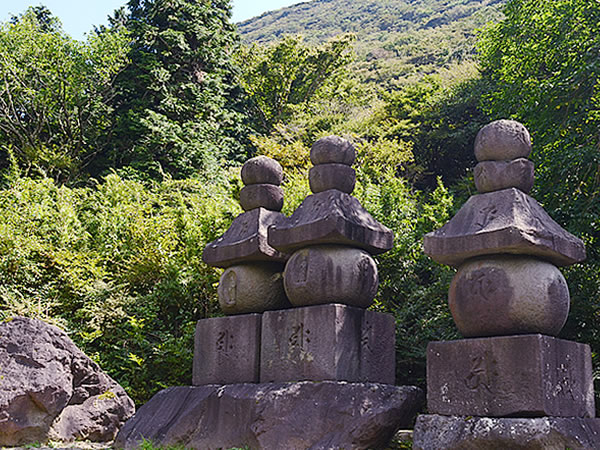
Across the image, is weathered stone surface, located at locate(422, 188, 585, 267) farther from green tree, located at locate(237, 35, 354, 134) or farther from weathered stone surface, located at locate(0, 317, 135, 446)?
green tree, located at locate(237, 35, 354, 134)

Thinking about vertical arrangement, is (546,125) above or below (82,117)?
below

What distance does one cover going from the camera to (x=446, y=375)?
4.18 meters

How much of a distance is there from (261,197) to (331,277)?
55.4 inches

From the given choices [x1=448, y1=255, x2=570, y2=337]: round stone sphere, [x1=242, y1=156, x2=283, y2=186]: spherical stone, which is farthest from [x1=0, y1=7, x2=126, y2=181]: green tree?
[x1=448, y1=255, x2=570, y2=337]: round stone sphere

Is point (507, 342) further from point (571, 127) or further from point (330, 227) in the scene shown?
point (571, 127)

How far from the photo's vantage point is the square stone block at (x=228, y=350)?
5.44 meters

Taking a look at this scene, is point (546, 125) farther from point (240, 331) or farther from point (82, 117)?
point (82, 117)

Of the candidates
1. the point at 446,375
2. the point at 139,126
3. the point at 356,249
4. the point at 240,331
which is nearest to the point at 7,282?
the point at 240,331

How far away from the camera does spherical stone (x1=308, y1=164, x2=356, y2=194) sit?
5410mm

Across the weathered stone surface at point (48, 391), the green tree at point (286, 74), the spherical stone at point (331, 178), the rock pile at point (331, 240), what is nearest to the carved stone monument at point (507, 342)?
the rock pile at point (331, 240)

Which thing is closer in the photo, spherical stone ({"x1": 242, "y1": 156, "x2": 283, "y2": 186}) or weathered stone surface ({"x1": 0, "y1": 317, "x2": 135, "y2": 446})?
weathered stone surface ({"x1": 0, "y1": 317, "x2": 135, "y2": 446})

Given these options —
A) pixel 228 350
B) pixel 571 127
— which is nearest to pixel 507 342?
pixel 228 350

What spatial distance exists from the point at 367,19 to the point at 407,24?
11.6 m

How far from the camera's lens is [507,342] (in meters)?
3.97
